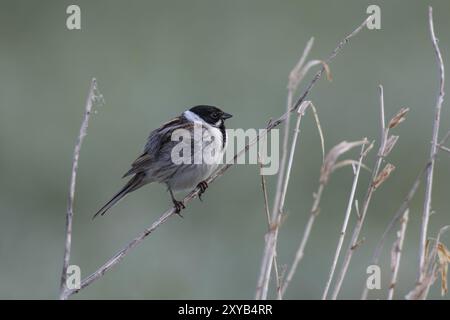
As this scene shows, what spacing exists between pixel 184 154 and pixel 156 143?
26cm

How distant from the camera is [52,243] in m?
7.18

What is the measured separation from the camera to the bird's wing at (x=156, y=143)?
5.89 metres

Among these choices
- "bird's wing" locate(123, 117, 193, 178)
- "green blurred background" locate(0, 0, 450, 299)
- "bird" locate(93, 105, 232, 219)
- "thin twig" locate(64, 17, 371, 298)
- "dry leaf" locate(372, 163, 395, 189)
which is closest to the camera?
"thin twig" locate(64, 17, 371, 298)

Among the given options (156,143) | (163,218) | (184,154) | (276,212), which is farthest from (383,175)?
(156,143)

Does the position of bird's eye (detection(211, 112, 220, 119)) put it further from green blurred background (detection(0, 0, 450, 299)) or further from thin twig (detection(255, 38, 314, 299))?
thin twig (detection(255, 38, 314, 299))

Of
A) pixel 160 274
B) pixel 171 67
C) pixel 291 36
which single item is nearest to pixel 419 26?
pixel 291 36

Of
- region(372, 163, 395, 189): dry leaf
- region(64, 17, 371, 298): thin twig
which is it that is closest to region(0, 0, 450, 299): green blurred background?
region(64, 17, 371, 298): thin twig

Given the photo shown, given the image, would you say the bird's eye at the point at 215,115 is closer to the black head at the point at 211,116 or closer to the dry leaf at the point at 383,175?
the black head at the point at 211,116

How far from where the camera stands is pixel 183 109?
867cm

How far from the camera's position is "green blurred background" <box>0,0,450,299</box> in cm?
693

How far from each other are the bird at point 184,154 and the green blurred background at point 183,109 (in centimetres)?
110

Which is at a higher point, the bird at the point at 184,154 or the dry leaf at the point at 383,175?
the bird at the point at 184,154

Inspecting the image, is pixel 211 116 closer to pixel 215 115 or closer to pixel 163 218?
pixel 215 115

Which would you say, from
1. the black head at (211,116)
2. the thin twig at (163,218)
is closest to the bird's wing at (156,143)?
the black head at (211,116)
